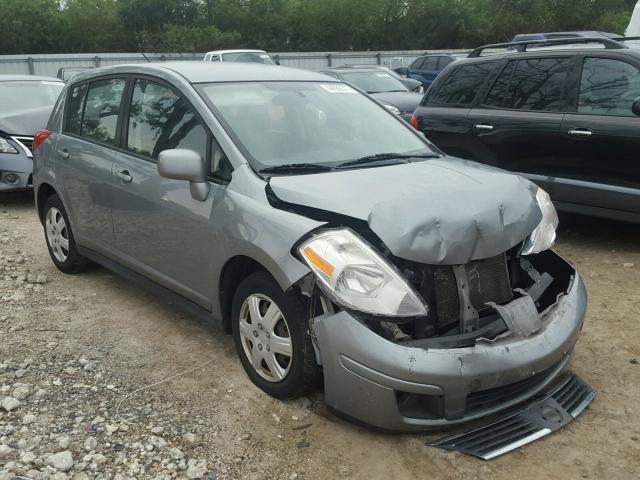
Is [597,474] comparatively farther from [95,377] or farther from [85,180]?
[85,180]

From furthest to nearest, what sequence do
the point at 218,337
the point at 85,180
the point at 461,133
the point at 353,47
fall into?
the point at 353,47, the point at 461,133, the point at 85,180, the point at 218,337

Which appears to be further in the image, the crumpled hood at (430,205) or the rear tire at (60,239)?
the rear tire at (60,239)

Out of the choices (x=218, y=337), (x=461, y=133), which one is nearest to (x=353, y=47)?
(x=461, y=133)

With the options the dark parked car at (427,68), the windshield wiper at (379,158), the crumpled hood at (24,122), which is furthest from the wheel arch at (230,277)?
the dark parked car at (427,68)

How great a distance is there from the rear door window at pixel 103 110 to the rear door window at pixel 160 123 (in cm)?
23

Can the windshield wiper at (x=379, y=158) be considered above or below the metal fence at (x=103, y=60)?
below

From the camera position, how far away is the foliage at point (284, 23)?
40.5 meters

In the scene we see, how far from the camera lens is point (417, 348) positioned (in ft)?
9.43

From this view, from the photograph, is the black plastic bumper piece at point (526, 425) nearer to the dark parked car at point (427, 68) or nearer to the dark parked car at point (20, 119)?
the dark parked car at point (20, 119)

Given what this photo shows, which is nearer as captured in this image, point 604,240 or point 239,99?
point 239,99

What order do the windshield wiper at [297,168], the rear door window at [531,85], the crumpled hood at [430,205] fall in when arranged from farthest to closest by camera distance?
the rear door window at [531,85], the windshield wiper at [297,168], the crumpled hood at [430,205]

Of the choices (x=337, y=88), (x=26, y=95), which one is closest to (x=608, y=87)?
(x=337, y=88)

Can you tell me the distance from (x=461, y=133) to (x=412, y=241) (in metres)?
3.99

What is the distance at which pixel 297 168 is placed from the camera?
12.0ft
